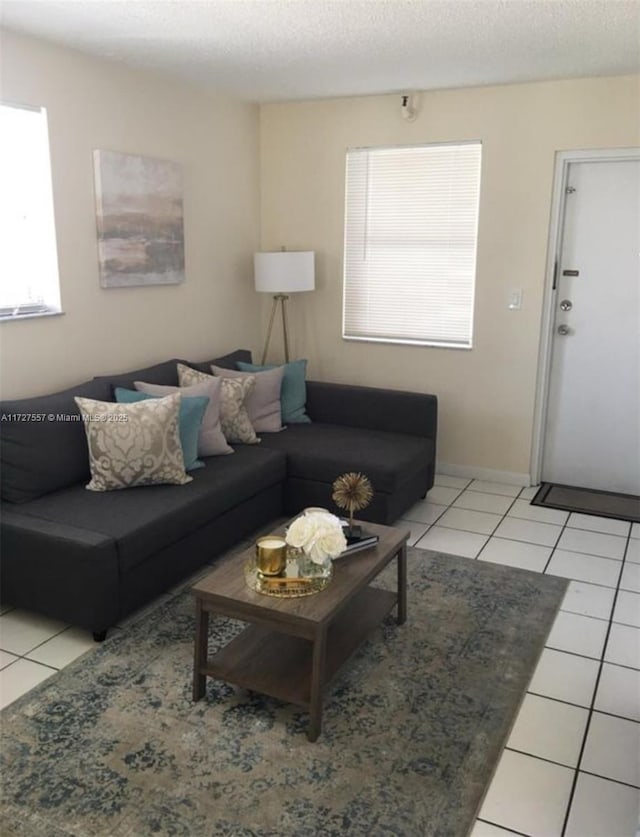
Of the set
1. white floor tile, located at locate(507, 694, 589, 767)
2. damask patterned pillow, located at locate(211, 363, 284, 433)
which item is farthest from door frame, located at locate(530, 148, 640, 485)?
white floor tile, located at locate(507, 694, 589, 767)

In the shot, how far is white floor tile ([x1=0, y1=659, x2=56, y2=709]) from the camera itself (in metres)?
2.32

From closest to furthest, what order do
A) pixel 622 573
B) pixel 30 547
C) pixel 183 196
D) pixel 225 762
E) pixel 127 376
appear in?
pixel 225 762, pixel 30 547, pixel 622 573, pixel 127 376, pixel 183 196

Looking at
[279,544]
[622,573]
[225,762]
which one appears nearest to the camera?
[225,762]

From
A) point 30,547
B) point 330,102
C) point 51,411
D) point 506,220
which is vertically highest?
point 330,102

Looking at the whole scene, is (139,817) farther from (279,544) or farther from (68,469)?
(68,469)

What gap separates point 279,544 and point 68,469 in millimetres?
1248

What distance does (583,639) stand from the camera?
2.71 metres

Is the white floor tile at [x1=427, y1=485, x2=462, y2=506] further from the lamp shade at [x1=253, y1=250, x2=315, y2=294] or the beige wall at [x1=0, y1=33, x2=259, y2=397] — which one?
the beige wall at [x1=0, y1=33, x2=259, y2=397]

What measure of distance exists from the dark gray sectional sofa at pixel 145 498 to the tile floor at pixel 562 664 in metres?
0.20

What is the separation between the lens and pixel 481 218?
420 cm

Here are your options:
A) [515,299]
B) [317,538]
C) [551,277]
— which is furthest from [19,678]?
[551,277]

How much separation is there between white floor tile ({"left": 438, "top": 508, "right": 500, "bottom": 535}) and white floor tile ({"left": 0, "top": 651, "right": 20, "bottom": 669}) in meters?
2.20

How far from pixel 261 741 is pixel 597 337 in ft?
9.98

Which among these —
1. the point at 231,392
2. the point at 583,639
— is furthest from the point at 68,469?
the point at 583,639
